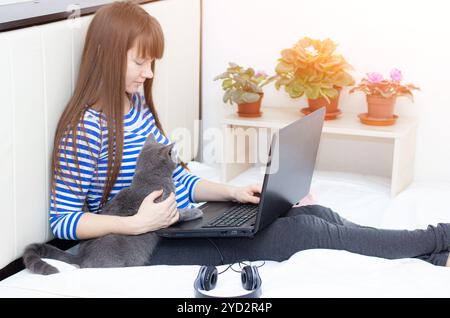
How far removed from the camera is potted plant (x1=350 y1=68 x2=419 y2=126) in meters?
2.14

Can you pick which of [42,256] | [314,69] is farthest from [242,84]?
[42,256]

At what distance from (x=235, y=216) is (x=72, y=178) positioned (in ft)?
1.24

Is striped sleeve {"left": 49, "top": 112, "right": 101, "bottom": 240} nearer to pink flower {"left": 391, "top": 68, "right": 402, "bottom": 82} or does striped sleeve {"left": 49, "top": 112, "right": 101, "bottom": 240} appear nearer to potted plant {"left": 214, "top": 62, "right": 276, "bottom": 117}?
potted plant {"left": 214, "top": 62, "right": 276, "bottom": 117}

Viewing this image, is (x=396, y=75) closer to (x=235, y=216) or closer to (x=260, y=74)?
(x=260, y=74)

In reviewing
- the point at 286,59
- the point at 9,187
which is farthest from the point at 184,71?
the point at 9,187

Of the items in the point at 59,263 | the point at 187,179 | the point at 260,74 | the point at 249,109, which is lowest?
the point at 59,263

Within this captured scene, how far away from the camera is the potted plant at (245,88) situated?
2.22 meters

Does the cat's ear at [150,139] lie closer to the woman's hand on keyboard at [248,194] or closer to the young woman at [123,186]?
the young woman at [123,186]

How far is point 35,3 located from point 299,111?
3.32 feet

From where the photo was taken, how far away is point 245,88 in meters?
2.25

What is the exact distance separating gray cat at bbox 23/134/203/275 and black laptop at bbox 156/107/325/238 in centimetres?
7

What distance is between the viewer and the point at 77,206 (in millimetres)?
1486

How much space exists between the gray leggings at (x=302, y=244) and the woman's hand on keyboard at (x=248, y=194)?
6.0 inches

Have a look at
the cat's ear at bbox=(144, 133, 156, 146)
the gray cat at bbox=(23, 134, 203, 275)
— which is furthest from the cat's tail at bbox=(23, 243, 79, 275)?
the cat's ear at bbox=(144, 133, 156, 146)
